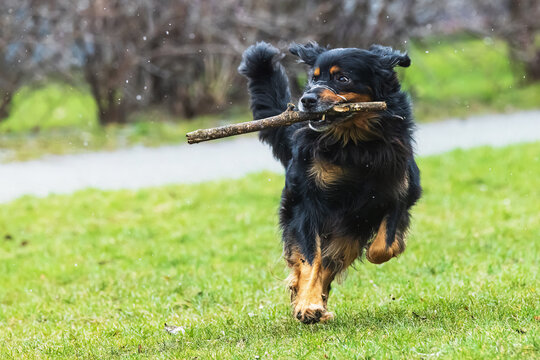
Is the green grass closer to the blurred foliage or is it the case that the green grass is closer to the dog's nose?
the dog's nose

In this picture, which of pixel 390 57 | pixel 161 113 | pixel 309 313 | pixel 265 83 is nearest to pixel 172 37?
pixel 161 113

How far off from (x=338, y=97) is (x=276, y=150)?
1086mm

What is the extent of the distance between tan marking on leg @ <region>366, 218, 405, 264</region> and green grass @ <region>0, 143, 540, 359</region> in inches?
14.3

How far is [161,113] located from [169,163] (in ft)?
10.7

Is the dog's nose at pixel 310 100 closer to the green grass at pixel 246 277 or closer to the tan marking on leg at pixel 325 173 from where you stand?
the tan marking on leg at pixel 325 173

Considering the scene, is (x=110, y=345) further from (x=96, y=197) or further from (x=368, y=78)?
(x=96, y=197)

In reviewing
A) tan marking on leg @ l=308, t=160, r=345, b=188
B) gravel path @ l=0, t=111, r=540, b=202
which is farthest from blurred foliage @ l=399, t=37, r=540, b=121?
tan marking on leg @ l=308, t=160, r=345, b=188

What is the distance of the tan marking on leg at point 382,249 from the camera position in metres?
4.64

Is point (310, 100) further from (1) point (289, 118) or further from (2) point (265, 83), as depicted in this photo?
(2) point (265, 83)

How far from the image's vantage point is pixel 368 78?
4.67 metres

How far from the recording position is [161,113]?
1452 centimetres

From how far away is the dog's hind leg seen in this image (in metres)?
4.64

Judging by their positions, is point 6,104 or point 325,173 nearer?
point 325,173

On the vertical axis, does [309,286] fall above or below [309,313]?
above
